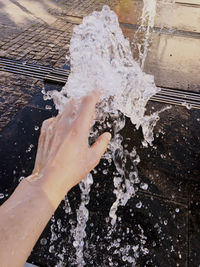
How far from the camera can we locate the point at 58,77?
400 centimetres

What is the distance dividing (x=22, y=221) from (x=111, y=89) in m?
1.78

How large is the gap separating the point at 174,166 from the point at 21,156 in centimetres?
169

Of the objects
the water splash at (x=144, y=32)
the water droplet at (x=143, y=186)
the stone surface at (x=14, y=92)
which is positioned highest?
the water splash at (x=144, y=32)

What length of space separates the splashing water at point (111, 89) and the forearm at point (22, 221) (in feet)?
3.19

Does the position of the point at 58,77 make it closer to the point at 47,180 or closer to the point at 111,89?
the point at 111,89

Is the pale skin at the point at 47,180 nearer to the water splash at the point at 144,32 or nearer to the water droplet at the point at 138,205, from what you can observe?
the water droplet at the point at 138,205

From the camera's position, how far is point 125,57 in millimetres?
3180

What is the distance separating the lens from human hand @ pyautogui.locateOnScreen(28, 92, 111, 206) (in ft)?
4.50

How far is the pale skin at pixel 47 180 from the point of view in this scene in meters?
1.20

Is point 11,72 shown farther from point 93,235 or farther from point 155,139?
point 93,235

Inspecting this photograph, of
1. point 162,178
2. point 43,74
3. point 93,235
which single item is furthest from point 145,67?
point 93,235

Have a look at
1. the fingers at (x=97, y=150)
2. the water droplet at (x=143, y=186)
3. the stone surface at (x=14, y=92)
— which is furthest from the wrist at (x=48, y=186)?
the stone surface at (x=14, y=92)

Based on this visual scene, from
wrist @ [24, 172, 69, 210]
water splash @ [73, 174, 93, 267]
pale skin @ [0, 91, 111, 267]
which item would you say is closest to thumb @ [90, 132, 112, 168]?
pale skin @ [0, 91, 111, 267]

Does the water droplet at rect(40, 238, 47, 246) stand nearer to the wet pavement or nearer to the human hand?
the wet pavement
